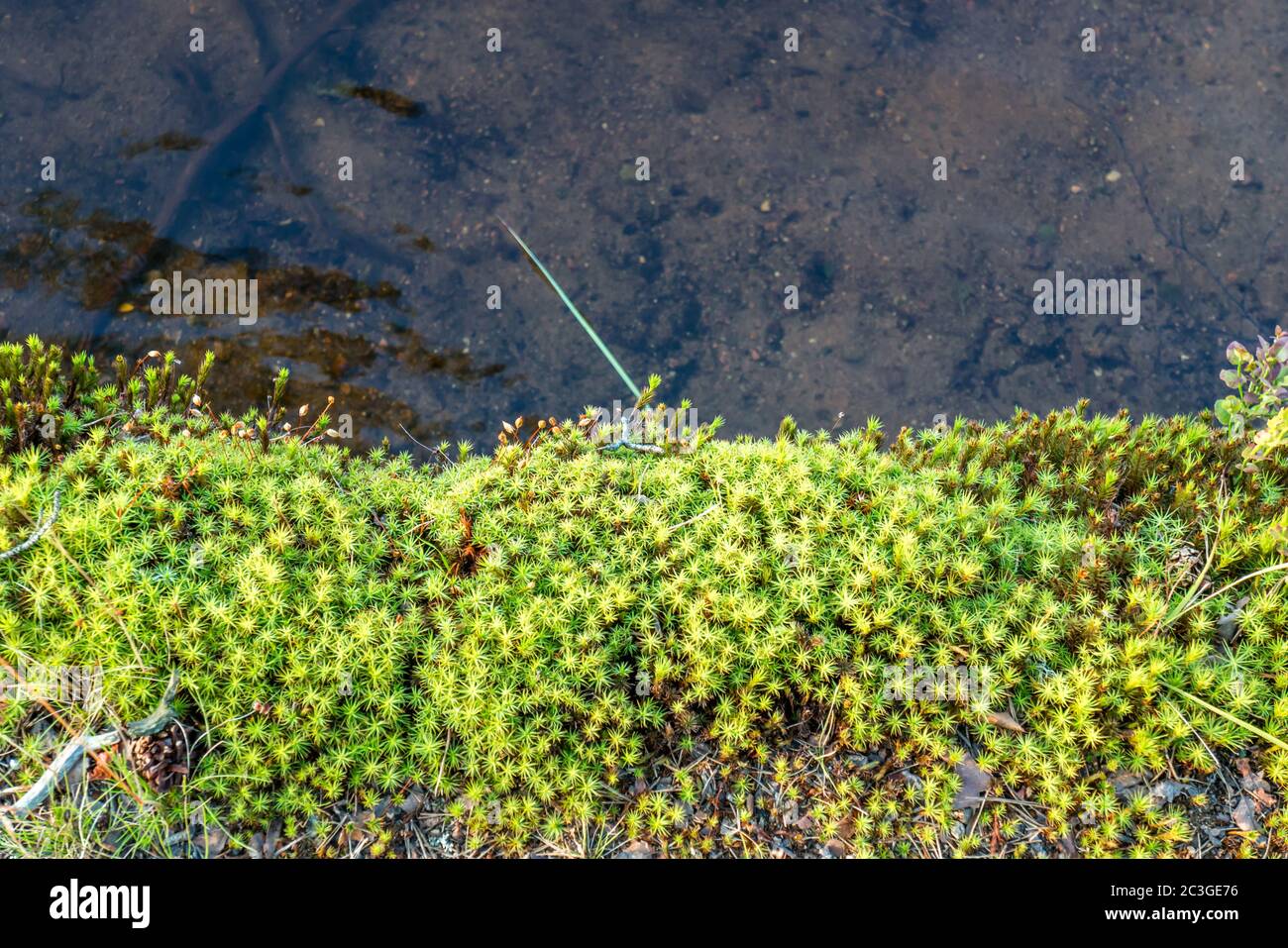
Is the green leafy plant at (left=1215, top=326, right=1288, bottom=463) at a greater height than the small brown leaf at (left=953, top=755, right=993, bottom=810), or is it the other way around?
the green leafy plant at (left=1215, top=326, right=1288, bottom=463)

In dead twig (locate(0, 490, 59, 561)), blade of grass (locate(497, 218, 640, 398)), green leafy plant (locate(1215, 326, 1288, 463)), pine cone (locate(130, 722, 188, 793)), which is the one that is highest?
blade of grass (locate(497, 218, 640, 398))

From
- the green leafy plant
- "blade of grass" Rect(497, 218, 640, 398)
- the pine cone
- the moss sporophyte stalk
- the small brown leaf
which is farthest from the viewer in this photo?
"blade of grass" Rect(497, 218, 640, 398)

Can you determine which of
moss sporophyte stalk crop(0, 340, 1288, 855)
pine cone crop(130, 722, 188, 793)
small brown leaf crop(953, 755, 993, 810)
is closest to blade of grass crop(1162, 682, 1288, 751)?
moss sporophyte stalk crop(0, 340, 1288, 855)

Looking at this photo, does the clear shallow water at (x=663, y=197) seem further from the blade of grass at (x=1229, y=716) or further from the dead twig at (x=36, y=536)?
the blade of grass at (x=1229, y=716)

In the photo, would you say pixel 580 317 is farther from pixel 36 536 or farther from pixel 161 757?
pixel 161 757

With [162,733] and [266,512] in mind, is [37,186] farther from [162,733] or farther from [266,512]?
[162,733]

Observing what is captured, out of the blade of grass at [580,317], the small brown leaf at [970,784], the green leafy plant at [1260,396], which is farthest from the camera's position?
the blade of grass at [580,317]

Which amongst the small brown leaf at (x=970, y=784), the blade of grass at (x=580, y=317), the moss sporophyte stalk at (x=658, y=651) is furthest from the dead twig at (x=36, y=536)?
the small brown leaf at (x=970, y=784)

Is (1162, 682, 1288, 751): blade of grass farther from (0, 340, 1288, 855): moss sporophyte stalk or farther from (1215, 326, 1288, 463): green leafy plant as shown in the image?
(1215, 326, 1288, 463): green leafy plant
